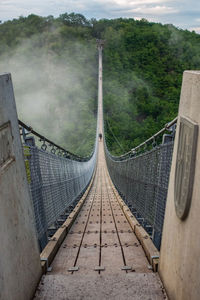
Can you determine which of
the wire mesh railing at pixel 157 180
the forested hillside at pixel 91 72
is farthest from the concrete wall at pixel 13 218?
the forested hillside at pixel 91 72

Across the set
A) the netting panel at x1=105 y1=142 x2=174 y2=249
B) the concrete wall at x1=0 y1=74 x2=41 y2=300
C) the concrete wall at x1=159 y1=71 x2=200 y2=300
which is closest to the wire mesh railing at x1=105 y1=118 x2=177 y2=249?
the netting panel at x1=105 y1=142 x2=174 y2=249

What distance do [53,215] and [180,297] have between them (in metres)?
1.93

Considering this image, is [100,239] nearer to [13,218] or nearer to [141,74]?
[13,218]

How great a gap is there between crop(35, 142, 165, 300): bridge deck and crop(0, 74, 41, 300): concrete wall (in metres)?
0.21

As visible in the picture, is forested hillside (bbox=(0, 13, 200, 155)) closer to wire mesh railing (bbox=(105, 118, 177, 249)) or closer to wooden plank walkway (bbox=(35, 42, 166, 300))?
wire mesh railing (bbox=(105, 118, 177, 249))

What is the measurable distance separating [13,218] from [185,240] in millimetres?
775

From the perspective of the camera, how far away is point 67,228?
3.55 m

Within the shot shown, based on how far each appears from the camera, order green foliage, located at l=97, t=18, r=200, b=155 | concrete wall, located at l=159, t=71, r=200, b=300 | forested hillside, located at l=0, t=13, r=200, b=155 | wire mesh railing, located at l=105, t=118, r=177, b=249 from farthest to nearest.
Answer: forested hillside, located at l=0, t=13, r=200, b=155 → green foliage, located at l=97, t=18, r=200, b=155 → wire mesh railing, located at l=105, t=118, r=177, b=249 → concrete wall, located at l=159, t=71, r=200, b=300

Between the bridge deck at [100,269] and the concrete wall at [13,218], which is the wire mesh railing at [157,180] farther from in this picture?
the concrete wall at [13,218]

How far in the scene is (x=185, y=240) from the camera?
162 cm

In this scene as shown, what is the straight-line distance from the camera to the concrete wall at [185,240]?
146 centimetres

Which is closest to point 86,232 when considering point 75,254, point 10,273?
point 75,254

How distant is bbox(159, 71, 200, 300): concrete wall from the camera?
1465 millimetres

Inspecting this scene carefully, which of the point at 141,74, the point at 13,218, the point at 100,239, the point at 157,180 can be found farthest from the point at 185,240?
the point at 141,74
